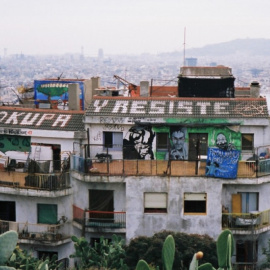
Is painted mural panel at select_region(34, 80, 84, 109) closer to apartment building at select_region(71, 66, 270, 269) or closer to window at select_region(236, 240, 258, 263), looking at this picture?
apartment building at select_region(71, 66, 270, 269)

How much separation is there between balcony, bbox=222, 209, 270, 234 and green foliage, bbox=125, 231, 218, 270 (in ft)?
6.21

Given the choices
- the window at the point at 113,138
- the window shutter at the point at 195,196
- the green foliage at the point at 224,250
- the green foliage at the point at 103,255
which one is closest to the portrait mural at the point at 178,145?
the window at the point at 113,138

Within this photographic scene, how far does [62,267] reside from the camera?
33656mm

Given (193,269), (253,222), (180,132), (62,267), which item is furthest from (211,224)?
(193,269)

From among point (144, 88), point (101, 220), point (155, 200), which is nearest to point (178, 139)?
point (155, 200)

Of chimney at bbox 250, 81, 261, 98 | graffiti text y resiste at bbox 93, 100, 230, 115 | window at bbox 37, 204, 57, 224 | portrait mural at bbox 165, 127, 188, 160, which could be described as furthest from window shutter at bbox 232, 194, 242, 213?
window at bbox 37, 204, 57, 224

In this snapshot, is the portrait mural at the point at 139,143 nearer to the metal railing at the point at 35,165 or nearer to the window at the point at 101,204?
the window at the point at 101,204

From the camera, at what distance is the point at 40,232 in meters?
34.0

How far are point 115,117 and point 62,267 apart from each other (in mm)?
7107

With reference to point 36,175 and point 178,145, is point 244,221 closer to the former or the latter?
point 178,145

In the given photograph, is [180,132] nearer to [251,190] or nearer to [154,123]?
[154,123]

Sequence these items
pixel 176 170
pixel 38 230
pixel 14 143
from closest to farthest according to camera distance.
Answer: pixel 176 170
pixel 38 230
pixel 14 143

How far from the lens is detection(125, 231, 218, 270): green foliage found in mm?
29469

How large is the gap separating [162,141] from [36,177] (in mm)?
5965
